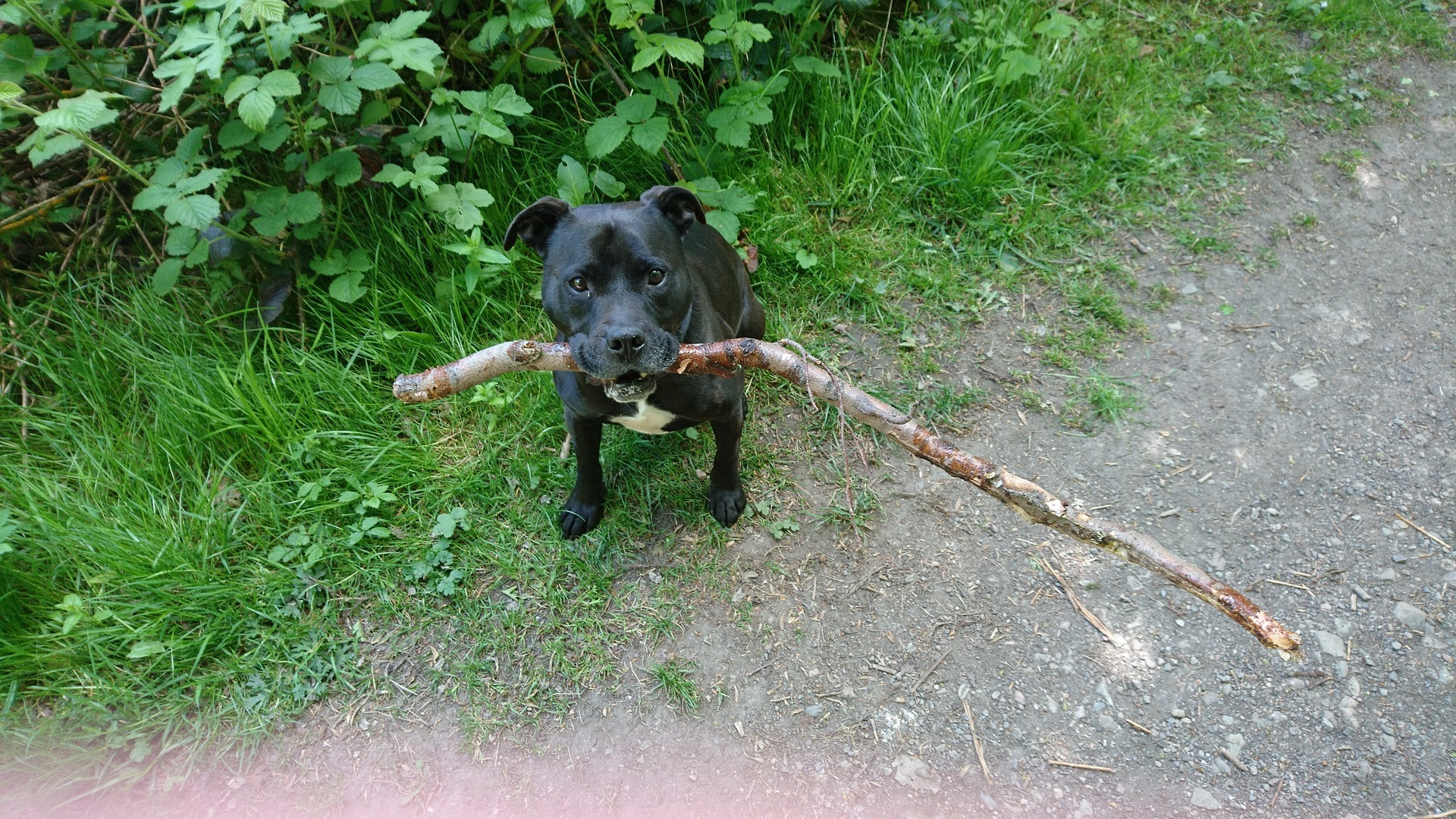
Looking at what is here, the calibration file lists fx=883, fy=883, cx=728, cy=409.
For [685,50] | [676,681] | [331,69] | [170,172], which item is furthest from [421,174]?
[676,681]

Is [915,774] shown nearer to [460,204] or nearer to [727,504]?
[727,504]

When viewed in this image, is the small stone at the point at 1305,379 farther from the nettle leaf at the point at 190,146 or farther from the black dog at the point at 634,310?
the nettle leaf at the point at 190,146

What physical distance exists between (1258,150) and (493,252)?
400cm

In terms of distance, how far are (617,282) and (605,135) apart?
1191 millimetres

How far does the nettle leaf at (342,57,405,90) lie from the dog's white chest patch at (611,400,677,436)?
4.80 ft

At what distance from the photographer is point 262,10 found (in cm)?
273

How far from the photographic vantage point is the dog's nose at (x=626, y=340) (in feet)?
8.29

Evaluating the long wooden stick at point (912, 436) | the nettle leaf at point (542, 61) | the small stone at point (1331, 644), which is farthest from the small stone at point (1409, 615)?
the nettle leaf at point (542, 61)

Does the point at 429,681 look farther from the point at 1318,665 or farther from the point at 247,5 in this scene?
the point at 1318,665

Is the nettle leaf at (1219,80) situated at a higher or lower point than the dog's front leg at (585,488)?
higher

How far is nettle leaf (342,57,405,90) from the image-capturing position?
316 cm

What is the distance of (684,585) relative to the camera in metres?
3.30

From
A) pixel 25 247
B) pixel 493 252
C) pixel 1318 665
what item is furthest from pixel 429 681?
pixel 1318 665

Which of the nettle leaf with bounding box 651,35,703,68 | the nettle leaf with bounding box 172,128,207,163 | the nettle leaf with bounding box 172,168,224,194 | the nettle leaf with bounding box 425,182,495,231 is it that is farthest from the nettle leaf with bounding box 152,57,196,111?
the nettle leaf with bounding box 651,35,703,68
